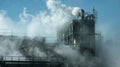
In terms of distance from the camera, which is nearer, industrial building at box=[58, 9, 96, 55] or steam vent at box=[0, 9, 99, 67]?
steam vent at box=[0, 9, 99, 67]

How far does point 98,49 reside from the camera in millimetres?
54562

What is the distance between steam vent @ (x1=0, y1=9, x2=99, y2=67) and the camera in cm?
4640

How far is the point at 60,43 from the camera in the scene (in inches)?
2153

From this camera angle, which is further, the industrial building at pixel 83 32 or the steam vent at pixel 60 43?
the industrial building at pixel 83 32

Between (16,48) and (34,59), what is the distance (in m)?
5.98

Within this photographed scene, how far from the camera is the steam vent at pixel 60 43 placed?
4640 centimetres

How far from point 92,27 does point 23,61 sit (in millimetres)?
14023

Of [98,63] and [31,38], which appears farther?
[31,38]

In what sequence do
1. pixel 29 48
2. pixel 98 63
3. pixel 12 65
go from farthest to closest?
1. pixel 29 48
2. pixel 98 63
3. pixel 12 65

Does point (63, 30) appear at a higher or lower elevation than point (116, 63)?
higher

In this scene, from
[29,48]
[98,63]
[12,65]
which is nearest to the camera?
[12,65]

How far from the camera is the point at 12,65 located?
45094 mm

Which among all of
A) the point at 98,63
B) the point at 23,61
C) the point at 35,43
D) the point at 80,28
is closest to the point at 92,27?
the point at 80,28

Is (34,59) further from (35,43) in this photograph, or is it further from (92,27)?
(92,27)
